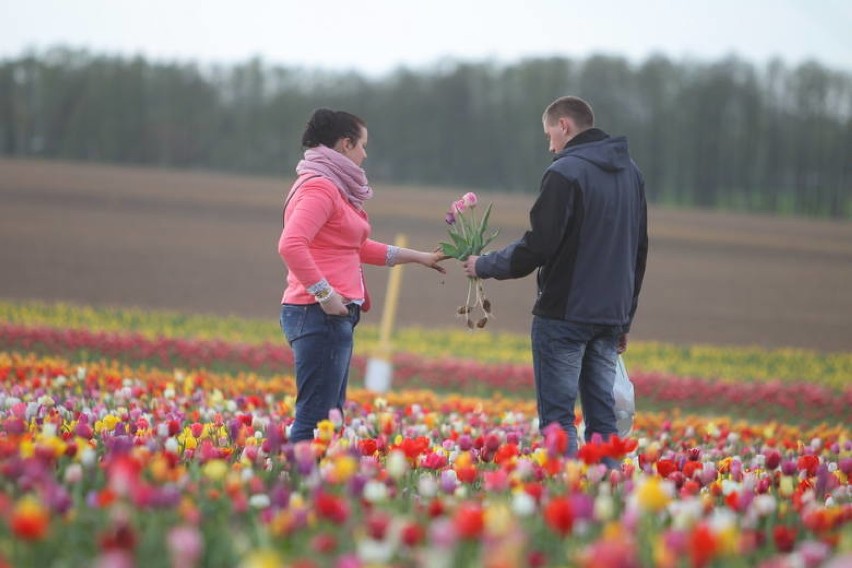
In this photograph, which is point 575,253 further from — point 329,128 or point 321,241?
point 329,128

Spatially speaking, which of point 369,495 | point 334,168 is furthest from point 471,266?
point 369,495

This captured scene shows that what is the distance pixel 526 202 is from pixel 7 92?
3354cm

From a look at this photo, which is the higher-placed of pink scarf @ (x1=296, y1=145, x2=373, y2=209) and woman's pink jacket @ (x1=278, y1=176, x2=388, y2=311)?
pink scarf @ (x1=296, y1=145, x2=373, y2=209)

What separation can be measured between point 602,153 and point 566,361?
924 mm

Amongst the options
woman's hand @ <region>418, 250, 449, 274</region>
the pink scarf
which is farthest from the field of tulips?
the pink scarf

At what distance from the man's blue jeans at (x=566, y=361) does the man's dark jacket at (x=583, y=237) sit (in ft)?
0.21

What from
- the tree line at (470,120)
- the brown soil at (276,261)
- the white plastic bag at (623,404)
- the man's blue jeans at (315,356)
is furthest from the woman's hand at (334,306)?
the tree line at (470,120)

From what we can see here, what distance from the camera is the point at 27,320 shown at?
14945mm

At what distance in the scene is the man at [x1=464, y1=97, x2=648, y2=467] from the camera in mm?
4914

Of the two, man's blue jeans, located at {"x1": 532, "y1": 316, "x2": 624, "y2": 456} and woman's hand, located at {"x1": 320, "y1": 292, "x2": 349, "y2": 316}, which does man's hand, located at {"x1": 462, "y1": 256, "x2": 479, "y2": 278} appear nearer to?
man's blue jeans, located at {"x1": 532, "y1": 316, "x2": 624, "y2": 456}

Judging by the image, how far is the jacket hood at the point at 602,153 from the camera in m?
4.98

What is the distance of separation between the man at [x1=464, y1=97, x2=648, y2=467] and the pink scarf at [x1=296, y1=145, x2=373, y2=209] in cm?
72

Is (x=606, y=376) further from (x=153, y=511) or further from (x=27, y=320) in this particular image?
(x=27, y=320)

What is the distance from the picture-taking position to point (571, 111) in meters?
5.10
